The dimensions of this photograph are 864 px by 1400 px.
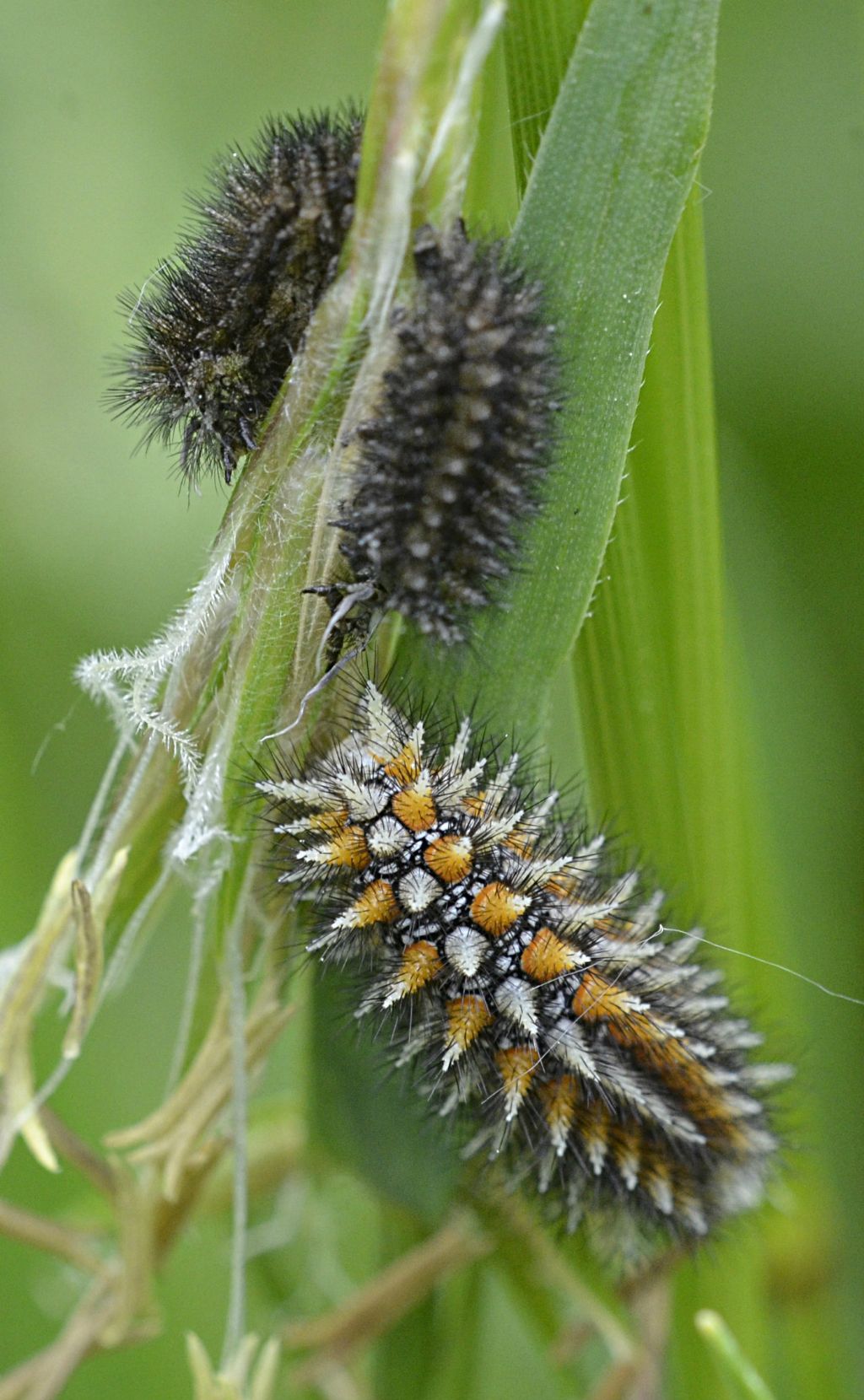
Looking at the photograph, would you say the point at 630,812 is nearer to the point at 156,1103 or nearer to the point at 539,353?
the point at 539,353

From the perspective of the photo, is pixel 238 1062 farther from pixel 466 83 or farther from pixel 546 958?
pixel 466 83

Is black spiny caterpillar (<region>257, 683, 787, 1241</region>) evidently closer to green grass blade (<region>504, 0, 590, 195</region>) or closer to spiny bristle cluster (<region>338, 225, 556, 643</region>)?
spiny bristle cluster (<region>338, 225, 556, 643</region>)

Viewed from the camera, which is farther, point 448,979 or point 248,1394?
point 248,1394

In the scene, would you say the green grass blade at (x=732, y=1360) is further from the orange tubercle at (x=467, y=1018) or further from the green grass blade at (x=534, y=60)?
the green grass blade at (x=534, y=60)

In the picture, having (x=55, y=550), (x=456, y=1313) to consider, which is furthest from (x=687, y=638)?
(x=55, y=550)

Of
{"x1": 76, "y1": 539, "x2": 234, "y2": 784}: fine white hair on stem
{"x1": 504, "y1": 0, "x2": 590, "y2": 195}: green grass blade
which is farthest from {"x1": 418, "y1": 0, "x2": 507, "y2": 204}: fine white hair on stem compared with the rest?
{"x1": 76, "y1": 539, "x2": 234, "y2": 784}: fine white hair on stem

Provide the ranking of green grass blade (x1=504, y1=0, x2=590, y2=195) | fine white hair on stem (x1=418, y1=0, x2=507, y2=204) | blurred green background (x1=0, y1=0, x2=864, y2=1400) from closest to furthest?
fine white hair on stem (x1=418, y1=0, x2=507, y2=204)
green grass blade (x1=504, y1=0, x2=590, y2=195)
blurred green background (x1=0, y1=0, x2=864, y2=1400)

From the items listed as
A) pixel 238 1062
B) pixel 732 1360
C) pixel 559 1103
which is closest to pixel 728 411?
pixel 559 1103
